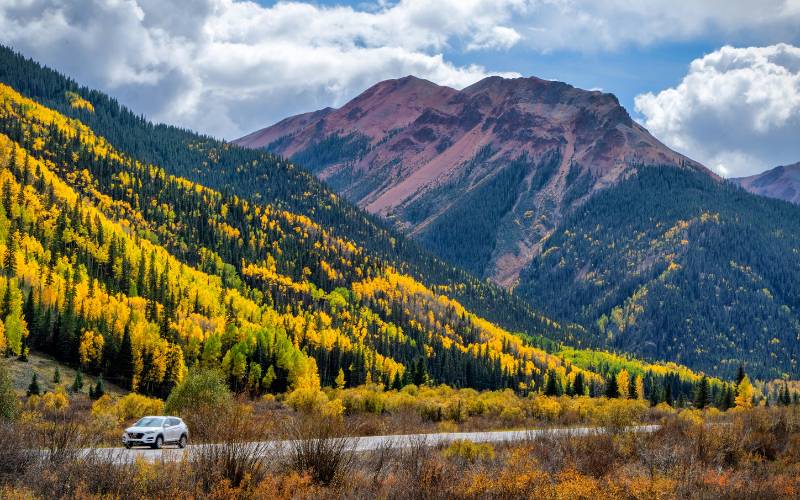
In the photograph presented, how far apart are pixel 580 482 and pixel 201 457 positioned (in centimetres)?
1125

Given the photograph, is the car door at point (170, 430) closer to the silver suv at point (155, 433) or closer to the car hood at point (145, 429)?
the silver suv at point (155, 433)

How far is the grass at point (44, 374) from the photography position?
8275 cm

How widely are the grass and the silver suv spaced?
57407 mm

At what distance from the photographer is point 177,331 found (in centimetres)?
12175

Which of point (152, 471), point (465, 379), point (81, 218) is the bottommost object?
point (465, 379)

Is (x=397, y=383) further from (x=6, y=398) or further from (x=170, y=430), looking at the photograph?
(x=170, y=430)

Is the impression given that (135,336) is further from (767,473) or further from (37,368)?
(767,473)

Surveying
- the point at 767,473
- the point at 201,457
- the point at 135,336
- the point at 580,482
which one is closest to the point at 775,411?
the point at 767,473

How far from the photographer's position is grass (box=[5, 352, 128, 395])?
82750 mm

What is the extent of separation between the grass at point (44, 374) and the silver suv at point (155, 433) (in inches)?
2260

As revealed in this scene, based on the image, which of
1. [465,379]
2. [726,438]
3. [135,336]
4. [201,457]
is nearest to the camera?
[201,457]

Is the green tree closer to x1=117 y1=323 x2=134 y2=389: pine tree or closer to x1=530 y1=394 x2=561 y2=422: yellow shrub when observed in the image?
x1=530 y1=394 x2=561 y2=422: yellow shrub

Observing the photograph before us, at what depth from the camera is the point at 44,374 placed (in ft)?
292

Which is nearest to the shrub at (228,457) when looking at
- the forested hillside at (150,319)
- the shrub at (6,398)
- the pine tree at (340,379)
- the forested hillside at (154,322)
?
the shrub at (6,398)
